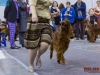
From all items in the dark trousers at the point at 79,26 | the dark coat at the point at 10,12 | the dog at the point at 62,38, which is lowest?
the dark trousers at the point at 79,26

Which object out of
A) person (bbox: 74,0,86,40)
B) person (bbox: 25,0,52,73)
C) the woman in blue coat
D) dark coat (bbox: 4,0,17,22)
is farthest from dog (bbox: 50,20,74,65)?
person (bbox: 74,0,86,40)

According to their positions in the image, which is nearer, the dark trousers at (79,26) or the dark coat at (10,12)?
the dark coat at (10,12)

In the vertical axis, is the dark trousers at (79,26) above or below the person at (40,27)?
below

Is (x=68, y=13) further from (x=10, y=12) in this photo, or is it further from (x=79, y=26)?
(x=10, y=12)

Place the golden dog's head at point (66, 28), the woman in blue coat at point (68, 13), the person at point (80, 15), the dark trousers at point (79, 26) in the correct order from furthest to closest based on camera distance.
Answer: the dark trousers at point (79, 26)
the person at point (80, 15)
the woman in blue coat at point (68, 13)
the golden dog's head at point (66, 28)

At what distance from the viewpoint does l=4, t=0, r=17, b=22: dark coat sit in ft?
37.6

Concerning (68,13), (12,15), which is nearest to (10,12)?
(12,15)

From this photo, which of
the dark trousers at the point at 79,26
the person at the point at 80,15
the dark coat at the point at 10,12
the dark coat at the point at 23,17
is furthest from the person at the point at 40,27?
the dark trousers at the point at 79,26

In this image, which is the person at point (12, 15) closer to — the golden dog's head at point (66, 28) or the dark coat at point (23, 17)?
the dark coat at point (23, 17)

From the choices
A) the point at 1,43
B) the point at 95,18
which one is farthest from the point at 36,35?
the point at 95,18

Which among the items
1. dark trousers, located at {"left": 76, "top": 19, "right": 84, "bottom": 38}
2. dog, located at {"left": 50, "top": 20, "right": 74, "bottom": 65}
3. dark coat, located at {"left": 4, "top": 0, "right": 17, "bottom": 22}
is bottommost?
dark trousers, located at {"left": 76, "top": 19, "right": 84, "bottom": 38}

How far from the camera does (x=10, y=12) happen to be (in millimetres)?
11586

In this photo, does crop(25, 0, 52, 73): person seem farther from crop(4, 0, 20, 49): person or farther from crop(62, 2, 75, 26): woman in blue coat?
crop(62, 2, 75, 26): woman in blue coat

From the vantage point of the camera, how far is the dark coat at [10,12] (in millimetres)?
11469
